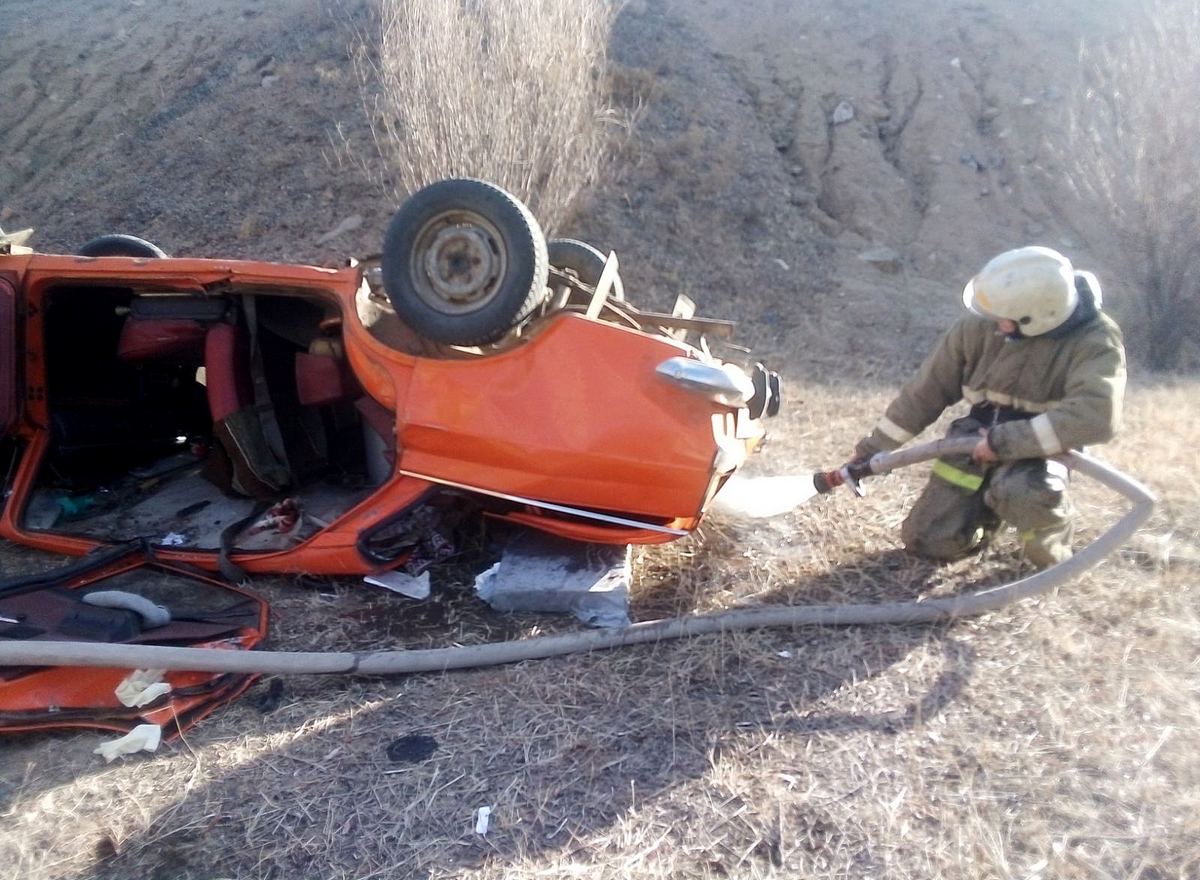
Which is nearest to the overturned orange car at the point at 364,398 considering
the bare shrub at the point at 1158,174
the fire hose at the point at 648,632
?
the fire hose at the point at 648,632

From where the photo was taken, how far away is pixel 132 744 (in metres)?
2.87

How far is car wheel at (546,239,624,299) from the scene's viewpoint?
14.6ft

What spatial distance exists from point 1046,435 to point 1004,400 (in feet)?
1.20

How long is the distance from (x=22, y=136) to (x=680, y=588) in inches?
491

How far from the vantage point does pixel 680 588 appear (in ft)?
12.2

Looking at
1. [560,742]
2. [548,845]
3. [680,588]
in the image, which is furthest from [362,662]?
[680,588]

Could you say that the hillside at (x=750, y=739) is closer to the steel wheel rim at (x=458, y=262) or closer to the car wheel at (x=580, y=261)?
the steel wheel rim at (x=458, y=262)

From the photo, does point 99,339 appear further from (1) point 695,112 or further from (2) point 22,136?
(2) point 22,136

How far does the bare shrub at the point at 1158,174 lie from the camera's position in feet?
27.5

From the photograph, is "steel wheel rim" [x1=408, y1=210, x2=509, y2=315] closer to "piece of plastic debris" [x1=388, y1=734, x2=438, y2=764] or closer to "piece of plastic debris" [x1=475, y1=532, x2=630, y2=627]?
"piece of plastic debris" [x1=475, y1=532, x2=630, y2=627]

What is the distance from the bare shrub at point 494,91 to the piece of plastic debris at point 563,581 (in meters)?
4.55

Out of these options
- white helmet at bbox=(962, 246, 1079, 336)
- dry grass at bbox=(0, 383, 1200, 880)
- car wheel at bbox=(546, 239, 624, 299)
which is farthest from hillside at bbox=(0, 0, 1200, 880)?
car wheel at bbox=(546, 239, 624, 299)

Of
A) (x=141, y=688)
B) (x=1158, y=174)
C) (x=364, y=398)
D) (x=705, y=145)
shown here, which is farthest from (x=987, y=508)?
(x=705, y=145)

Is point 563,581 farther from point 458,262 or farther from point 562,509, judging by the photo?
point 458,262
